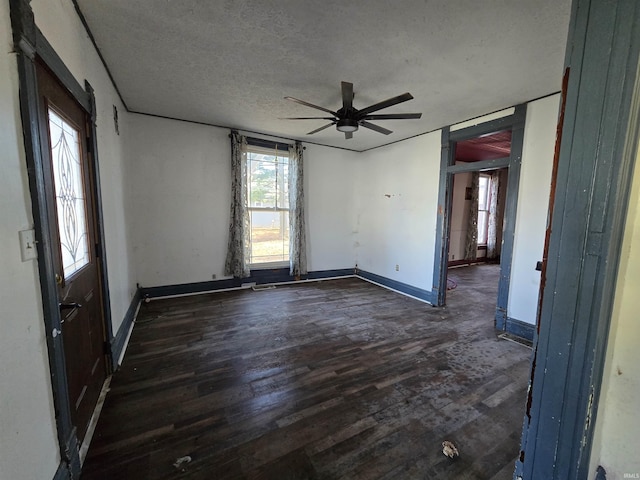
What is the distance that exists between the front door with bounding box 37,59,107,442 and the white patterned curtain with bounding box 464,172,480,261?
7659 mm

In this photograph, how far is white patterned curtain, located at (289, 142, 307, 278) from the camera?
4.77 meters

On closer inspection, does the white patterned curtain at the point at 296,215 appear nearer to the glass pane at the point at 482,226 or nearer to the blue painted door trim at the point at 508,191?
the blue painted door trim at the point at 508,191

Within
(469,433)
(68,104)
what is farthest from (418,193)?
(68,104)

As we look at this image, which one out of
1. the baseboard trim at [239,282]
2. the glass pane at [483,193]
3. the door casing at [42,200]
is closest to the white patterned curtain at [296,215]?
the baseboard trim at [239,282]

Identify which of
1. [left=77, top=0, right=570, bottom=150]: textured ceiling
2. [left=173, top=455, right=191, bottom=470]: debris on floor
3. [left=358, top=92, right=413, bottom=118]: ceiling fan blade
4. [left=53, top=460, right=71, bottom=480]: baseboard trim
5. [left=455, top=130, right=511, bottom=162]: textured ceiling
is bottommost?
[left=173, top=455, right=191, bottom=470]: debris on floor

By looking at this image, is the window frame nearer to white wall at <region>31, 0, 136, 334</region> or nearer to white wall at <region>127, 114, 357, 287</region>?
white wall at <region>127, 114, 357, 287</region>

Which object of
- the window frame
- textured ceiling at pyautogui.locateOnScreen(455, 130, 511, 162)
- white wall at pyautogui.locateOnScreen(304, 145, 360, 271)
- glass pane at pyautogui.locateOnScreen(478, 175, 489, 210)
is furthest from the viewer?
glass pane at pyautogui.locateOnScreen(478, 175, 489, 210)

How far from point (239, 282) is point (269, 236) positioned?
98cm

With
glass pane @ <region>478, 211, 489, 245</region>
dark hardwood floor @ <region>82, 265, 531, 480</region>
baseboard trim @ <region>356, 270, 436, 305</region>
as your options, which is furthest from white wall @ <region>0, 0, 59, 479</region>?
glass pane @ <region>478, 211, 489, 245</region>

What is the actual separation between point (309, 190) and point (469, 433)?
4202 millimetres

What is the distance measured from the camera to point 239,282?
181 inches

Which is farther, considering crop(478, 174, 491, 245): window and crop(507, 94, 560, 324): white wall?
crop(478, 174, 491, 245): window

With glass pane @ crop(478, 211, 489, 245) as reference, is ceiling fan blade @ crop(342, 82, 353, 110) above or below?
above

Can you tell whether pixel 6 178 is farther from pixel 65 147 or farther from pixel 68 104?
pixel 68 104
